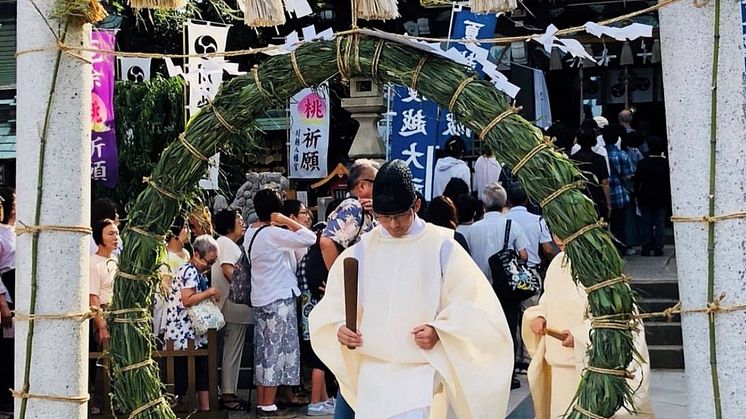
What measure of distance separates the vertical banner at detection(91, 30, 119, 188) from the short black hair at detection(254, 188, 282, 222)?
84.1 inches

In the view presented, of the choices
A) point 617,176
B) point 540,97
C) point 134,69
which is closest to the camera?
point 617,176

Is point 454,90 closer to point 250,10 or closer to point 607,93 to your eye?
point 250,10

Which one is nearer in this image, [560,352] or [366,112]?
[560,352]

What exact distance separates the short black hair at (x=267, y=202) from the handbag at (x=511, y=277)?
6.39 feet

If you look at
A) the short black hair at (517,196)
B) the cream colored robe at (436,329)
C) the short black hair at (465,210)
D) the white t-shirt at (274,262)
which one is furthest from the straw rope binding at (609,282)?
the short black hair at (517,196)

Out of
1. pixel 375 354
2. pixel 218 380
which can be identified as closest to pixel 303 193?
pixel 218 380

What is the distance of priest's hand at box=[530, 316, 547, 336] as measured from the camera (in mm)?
6258

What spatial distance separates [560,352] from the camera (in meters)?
6.20

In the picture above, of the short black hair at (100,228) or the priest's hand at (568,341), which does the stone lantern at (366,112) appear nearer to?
the short black hair at (100,228)

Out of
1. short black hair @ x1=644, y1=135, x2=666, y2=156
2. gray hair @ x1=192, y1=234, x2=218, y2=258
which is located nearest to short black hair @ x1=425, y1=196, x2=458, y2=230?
gray hair @ x1=192, y1=234, x2=218, y2=258

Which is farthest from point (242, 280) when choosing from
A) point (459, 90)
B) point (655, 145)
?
point (655, 145)

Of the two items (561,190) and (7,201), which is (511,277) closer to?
(7,201)

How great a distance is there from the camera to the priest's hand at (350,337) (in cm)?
522

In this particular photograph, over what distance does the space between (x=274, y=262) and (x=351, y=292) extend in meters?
3.53
